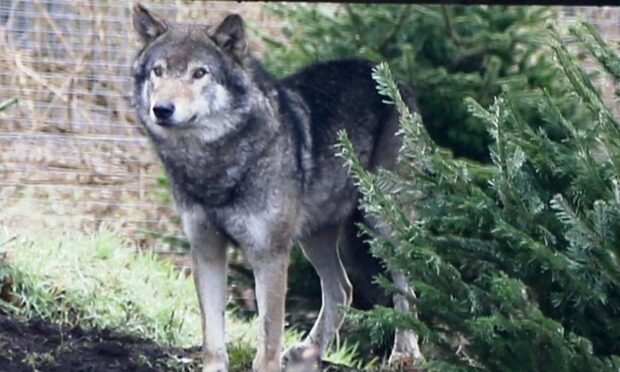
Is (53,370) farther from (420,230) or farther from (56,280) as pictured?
(420,230)

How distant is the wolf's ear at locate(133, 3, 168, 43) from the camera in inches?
244

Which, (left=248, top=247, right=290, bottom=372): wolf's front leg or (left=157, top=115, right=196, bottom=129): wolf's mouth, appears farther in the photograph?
(left=248, top=247, right=290, bottom=372): wolf's front leg

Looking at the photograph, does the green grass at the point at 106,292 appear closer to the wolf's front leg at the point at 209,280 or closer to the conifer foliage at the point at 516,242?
the wolf's front leg at the point at 209,280

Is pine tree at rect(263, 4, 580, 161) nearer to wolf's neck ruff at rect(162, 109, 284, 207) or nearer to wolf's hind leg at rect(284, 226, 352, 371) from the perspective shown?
wolf's hind leg at rect(284, 226, 352, 371)

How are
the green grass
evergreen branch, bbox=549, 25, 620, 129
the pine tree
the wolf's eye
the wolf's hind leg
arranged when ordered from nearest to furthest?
evergreen branch, bbox=549, 25, 620, 129
the wolf's eye
the green grass
the wolf's hind leg
the pine tree

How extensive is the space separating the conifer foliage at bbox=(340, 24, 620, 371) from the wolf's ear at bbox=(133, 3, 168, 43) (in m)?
1.94

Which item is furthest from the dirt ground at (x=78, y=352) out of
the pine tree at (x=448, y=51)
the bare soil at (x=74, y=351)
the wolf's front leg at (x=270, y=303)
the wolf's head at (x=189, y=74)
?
the pine tree at (x=448, y=51)

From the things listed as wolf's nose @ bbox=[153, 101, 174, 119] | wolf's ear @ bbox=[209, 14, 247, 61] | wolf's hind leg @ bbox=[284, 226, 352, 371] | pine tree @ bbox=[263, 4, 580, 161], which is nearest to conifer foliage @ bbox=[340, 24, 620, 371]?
wolf's nose @ bbox=[153, 101, 174, 119]

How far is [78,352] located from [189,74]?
1.27 m

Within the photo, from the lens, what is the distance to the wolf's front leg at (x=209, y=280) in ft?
19.9

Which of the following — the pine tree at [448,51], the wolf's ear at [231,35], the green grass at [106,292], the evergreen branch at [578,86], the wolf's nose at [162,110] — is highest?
the evergreen branch at [578,86]

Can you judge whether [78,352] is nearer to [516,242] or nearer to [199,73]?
[199,73]

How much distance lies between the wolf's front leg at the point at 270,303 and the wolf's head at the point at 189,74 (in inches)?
22.6

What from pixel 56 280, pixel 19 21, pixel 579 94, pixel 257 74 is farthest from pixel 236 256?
pixel 579 94
